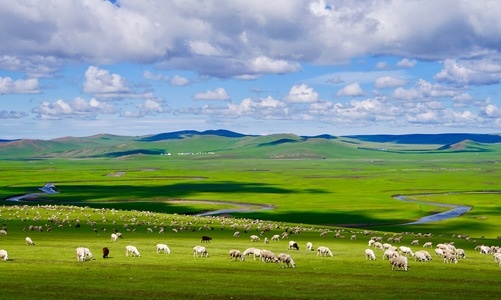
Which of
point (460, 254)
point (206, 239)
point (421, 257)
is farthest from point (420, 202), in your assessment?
point (421, 257)

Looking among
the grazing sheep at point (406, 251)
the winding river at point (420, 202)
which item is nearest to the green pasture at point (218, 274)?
the grazing sheep at point (406, 251)

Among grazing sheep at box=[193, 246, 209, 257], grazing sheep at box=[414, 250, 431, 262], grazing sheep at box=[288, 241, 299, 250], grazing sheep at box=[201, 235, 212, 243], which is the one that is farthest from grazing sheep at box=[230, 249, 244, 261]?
grazing sheep at box=[201, 235, 212, 243]

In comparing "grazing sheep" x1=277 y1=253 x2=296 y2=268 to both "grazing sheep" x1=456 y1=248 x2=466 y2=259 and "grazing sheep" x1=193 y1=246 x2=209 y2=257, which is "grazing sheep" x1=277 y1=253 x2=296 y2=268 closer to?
"grazing sheep" x1=193 y1=246 x2=209 y2=257

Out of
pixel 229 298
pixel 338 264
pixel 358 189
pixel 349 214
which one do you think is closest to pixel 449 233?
pixel 349 214

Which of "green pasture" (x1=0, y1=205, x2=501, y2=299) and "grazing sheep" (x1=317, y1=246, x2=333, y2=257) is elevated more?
"grazing sheep" (x1=317, y1=246, x2=333, y2=257)

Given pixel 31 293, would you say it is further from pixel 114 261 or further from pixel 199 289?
pixel 114 261

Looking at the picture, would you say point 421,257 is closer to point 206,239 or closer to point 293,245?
point 293,245

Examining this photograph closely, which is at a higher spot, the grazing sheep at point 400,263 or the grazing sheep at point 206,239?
the grazing sheep at point 400,263

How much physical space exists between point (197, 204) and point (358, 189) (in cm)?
5303

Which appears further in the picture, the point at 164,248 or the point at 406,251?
the point at 406,251

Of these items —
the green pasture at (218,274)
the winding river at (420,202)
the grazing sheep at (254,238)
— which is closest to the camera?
the green pasture at (218,274)

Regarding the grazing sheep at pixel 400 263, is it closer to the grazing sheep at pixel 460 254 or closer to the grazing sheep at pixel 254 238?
the grazing sheep at pixel 460 254

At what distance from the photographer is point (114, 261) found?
38.1m

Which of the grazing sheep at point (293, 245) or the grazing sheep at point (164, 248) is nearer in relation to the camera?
the grazing sheep at point (164, 248)
